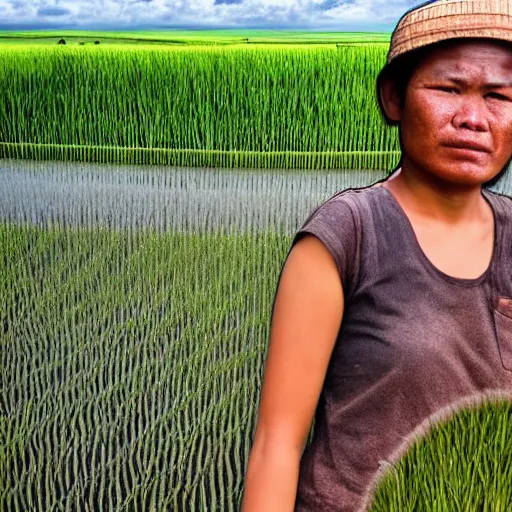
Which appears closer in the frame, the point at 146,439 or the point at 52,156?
the point at 146,439

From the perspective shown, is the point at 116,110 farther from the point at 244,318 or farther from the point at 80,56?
the point at 244,318

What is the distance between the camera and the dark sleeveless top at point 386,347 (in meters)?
0.42

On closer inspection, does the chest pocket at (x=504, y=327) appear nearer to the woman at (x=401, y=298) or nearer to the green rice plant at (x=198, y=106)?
the woman at (x=401, y=298)

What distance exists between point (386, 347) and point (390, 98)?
0.14 meters

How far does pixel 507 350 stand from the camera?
44 centimetres

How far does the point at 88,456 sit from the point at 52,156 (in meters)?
0.45

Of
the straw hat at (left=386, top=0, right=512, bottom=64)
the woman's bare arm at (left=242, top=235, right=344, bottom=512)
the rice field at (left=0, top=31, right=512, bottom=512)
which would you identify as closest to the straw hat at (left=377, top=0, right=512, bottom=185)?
the straw hat at (left=386, top=0, right=512, bottom=64)

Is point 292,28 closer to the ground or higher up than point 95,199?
higher up

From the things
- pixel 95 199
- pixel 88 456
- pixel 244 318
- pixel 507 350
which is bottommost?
pixel 88 456

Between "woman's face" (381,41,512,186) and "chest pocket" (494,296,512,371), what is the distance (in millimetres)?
66

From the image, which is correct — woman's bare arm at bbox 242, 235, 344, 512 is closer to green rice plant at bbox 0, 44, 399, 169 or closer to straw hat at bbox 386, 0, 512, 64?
straw hat at bbox 386, 0, 512, 64

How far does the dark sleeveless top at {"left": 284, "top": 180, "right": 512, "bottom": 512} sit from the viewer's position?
1.36 ft

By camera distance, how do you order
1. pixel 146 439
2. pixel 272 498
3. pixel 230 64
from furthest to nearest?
1. pixel 230 64
2. pixel 146 439
3. pixel 272 498

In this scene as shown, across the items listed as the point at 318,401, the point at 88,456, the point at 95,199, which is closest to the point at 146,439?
the point at 88,456
